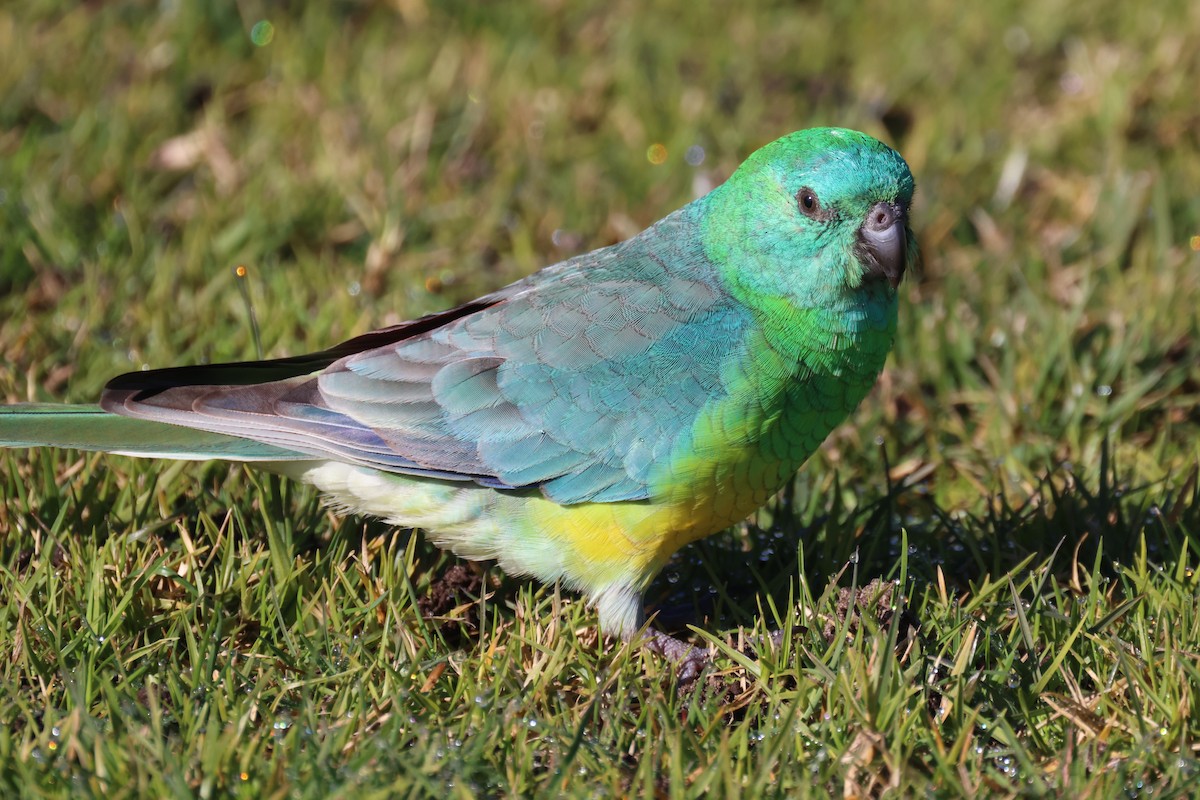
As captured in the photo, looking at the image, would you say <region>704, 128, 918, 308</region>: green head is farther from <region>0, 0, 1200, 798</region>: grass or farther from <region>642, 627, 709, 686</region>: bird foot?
<region>642, 627, 709, 686</region>: bird foot

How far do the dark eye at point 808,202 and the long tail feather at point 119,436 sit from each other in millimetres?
1489

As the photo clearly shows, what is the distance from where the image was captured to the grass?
119 inches

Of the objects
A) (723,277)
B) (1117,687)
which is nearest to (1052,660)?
(1117,687)

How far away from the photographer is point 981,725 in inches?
122

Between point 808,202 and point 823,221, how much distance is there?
66 millimetres

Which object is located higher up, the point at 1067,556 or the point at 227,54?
the point at 227,54

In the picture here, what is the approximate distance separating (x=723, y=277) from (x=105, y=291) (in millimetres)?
2501

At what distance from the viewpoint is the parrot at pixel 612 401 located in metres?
3.38

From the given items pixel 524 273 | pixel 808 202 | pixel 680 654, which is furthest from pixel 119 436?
pixel 524 273

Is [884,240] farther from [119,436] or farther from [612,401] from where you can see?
[119,436]

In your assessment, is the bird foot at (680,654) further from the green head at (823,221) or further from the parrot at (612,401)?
the green head at (823,221)

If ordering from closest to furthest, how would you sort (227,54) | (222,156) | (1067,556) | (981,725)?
(981,725)
(1067,556)
(222,156)
(227,54)

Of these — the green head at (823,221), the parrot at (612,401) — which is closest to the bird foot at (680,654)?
the parrot at (612,401)

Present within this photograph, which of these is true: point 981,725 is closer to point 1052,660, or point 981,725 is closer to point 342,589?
point 1052,660
